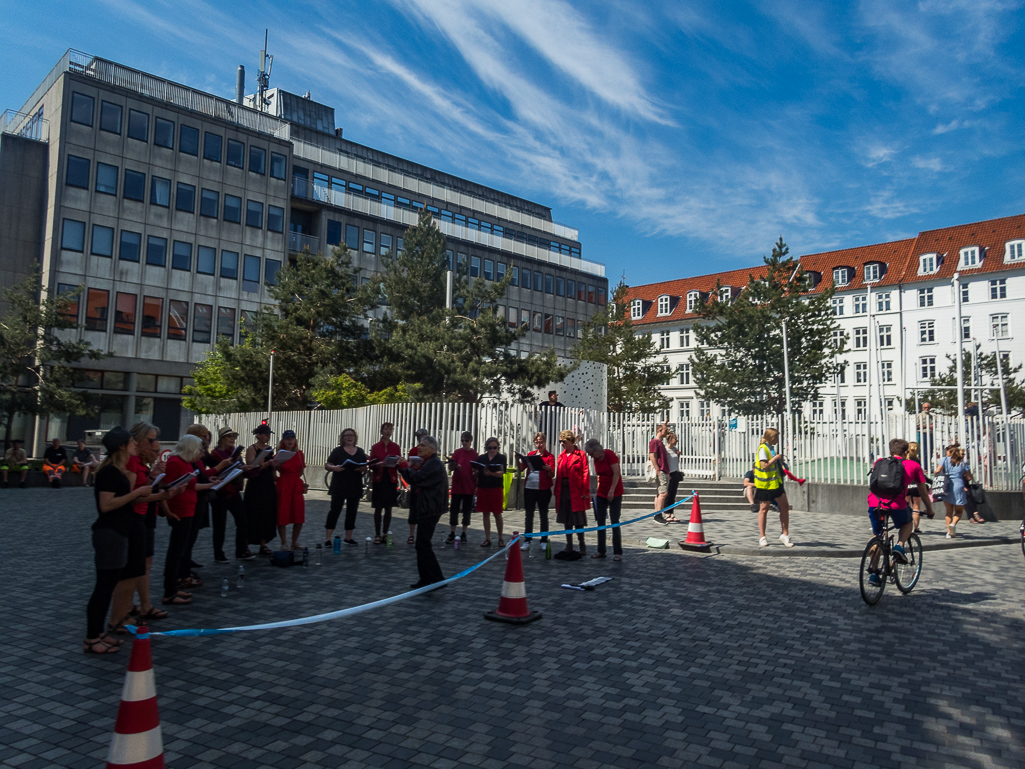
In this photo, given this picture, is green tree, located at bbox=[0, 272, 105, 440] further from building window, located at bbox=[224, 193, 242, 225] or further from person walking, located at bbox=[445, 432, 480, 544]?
person walking, located at bbox=[445, 432, 480, 544]

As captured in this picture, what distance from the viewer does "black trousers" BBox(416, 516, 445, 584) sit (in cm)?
832

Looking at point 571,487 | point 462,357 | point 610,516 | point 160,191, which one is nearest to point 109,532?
point 571,487

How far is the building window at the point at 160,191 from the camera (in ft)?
138

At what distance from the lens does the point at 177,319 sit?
4353cm

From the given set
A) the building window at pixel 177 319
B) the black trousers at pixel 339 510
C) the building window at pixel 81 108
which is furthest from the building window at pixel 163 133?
the black trousers at pixel 339 510

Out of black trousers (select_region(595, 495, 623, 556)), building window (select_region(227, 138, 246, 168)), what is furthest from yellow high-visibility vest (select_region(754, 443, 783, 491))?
building window (select_region(227, 138, 246, 168))

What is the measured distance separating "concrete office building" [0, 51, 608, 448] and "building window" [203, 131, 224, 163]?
0.06m

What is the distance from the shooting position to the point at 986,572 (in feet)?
35.5

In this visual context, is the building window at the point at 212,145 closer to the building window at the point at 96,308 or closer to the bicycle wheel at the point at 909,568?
the building window at the point at 96,308

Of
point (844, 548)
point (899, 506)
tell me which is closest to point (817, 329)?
point (844, 548)

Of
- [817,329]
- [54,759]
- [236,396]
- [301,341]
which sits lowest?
[54,759]

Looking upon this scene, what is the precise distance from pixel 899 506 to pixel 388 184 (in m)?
53.5

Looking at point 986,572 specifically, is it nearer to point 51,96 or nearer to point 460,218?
point 51,96

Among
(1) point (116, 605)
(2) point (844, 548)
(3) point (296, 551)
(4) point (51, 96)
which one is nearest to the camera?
(1) point (116, 605)
